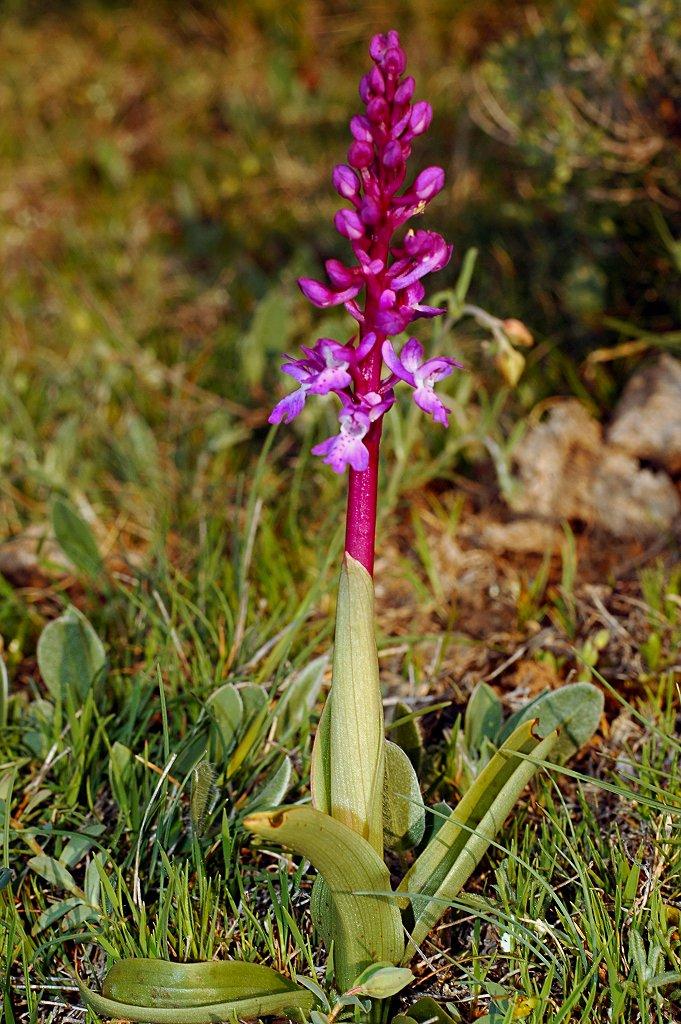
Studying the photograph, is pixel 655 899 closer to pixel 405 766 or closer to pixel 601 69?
pixel 405 766

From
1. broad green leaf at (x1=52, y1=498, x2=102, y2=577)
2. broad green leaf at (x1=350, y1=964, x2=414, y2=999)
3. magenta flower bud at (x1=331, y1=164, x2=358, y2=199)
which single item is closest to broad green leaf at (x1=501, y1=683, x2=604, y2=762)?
broad green leaf at (x1=350, y1=964, x2=414, y2=999)

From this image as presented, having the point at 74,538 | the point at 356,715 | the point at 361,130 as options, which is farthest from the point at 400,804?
the point at 74,538

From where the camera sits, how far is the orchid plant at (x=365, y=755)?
5.23 feet

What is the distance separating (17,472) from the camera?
3.28 metres

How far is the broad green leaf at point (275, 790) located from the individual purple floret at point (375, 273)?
2.24ft

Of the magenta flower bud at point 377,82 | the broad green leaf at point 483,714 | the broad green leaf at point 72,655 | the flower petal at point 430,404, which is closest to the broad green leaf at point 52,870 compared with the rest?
the broad green leaf at point 72,655

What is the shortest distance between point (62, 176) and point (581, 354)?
2873 mm

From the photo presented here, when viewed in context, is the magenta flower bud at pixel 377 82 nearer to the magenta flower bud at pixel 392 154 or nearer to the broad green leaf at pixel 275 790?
the magenta flower bud at pixel 392 154

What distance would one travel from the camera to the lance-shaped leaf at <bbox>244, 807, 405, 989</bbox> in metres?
1.58

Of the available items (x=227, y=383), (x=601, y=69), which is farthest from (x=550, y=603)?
(x=601, y=69)

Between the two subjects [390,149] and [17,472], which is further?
[17,472]

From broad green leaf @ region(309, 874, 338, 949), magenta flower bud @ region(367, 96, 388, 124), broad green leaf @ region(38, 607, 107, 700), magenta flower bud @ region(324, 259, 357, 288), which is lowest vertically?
broad green leaf @ region(309, 874, 338, 949)

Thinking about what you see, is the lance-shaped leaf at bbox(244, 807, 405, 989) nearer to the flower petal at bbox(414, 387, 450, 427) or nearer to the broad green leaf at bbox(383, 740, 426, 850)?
the broad green leaf at bbox(383, 740, 426, 850)

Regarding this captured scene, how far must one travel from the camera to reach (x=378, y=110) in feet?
5.10
